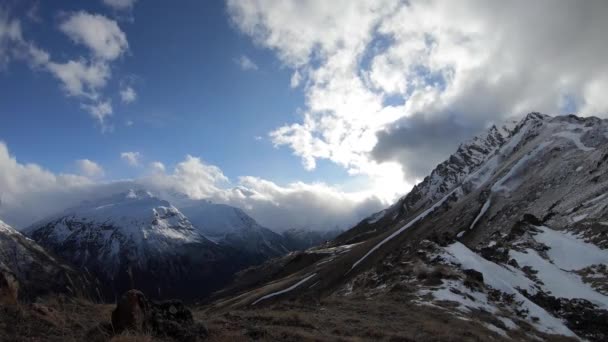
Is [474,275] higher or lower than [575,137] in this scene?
lower

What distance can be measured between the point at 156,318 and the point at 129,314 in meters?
1.31

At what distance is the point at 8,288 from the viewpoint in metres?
11.2

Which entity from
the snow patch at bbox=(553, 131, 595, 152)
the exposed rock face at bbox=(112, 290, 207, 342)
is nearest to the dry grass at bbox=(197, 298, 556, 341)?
the exposed rock face at bbox=(112, 290, 207, 342)

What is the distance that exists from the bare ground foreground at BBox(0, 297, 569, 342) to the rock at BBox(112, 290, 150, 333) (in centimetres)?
45

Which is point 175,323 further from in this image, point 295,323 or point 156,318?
point 295,323

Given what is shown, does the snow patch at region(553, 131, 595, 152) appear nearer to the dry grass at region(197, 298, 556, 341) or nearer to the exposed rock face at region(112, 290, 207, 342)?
→ the dry grass at region(197, 298, 556, 341)

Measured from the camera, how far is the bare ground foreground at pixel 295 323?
9.92m

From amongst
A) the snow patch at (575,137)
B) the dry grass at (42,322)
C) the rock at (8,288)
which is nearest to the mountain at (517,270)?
the snow patch at (575,137)

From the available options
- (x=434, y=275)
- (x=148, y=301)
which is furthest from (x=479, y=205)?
(x=148, y=301)

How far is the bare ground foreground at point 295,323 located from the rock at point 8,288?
366 mm

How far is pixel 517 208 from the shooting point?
99.6m

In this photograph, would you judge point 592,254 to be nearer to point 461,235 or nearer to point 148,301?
point 148,301

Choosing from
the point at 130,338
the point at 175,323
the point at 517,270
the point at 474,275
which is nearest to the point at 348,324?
the point at 175,323

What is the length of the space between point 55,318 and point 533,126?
195 metres
